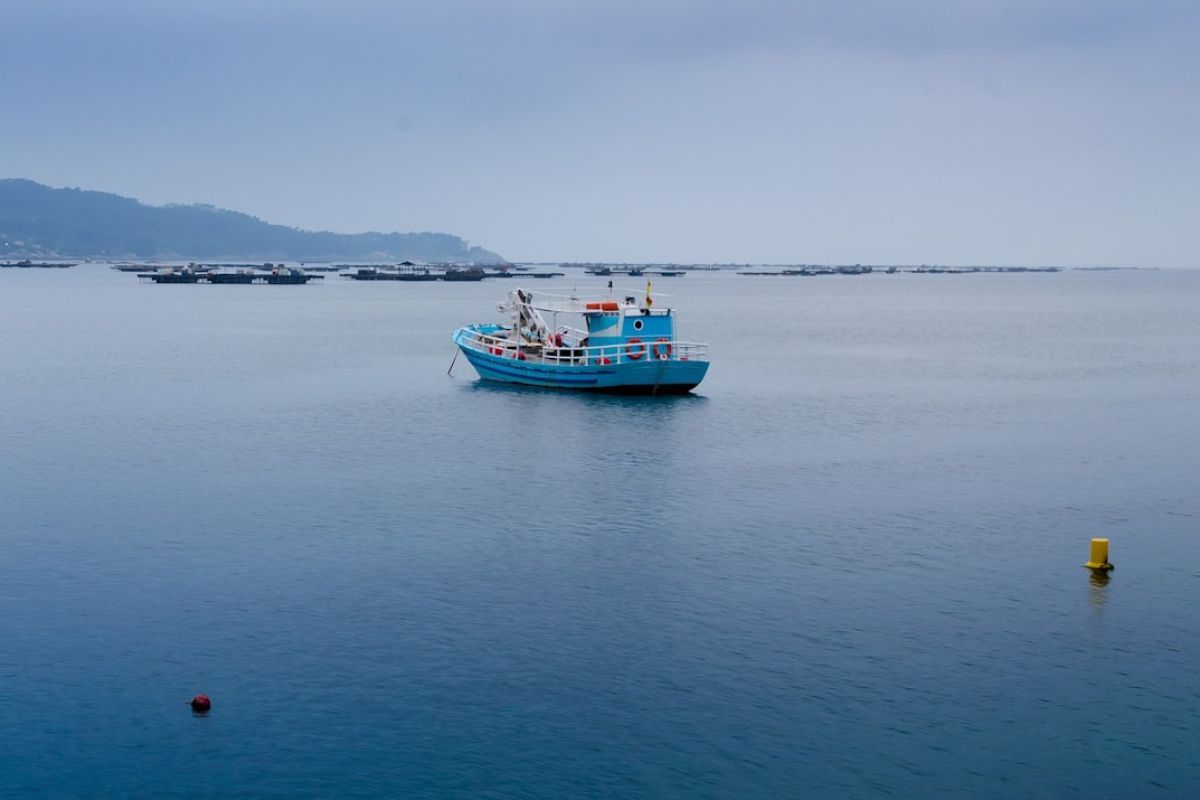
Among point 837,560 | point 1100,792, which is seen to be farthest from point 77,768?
point 837,560

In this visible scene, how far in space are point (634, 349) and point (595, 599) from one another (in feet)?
116

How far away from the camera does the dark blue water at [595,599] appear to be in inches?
835

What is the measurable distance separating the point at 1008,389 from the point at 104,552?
5506cm

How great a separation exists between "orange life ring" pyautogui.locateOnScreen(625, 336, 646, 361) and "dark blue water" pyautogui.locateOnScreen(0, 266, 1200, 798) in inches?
96.2

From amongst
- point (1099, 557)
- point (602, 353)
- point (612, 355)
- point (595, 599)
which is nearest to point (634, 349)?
point (612, 355)

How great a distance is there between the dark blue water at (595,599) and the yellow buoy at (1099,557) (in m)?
0.57

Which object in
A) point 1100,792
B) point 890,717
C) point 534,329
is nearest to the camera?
point 1100,792

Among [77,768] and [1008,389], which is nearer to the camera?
[77,768]

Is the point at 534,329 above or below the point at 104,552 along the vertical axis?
above

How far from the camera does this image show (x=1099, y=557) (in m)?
32.0

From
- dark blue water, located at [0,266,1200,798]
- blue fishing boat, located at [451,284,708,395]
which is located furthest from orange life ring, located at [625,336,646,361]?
dark blue water, located at [0,266,1200,798]

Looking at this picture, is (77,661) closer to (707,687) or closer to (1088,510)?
(707,687)

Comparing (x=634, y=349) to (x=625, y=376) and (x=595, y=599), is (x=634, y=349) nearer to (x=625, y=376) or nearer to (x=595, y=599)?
(x=625, y=376)

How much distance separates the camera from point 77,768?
20.6 m
